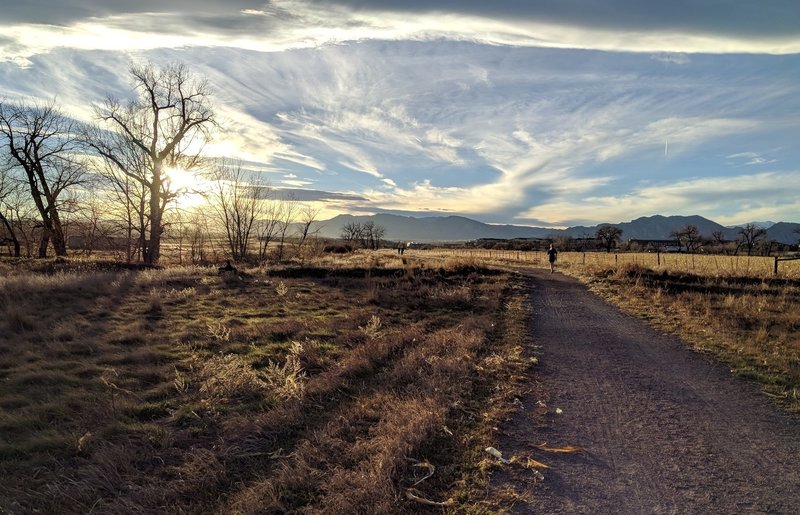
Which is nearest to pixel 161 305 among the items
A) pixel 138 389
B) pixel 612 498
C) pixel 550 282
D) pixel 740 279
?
pixel 138 389

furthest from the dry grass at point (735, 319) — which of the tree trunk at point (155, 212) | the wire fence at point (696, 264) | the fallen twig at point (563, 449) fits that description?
the tree trunk at point (155, 212)

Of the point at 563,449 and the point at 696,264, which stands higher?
the point at 696,264

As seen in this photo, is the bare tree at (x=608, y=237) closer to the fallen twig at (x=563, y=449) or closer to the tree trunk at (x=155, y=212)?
the tree trunk at (x=155, y=212)

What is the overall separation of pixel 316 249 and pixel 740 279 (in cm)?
5219

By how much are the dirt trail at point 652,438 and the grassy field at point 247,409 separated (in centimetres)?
55

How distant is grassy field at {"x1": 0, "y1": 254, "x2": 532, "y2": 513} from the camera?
3744 millimetres

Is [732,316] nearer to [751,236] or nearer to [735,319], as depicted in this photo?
[735,319]

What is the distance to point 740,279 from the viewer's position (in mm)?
21672

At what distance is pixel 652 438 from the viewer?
14.8 ft

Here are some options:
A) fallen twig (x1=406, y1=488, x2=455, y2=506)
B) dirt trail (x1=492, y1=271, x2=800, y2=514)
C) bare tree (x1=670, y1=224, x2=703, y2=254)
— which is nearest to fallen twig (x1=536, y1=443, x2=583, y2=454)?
dirt trail (x1=492, y1=271, x2=800, y2=514)

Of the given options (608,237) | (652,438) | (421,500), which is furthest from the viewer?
(608,237)

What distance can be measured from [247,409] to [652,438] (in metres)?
5.13

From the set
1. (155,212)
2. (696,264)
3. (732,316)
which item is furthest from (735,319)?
(696,264)

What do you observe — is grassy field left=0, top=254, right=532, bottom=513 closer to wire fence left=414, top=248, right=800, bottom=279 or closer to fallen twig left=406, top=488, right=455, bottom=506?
fallen twig left=406, top=488, right=455, bottom=506
